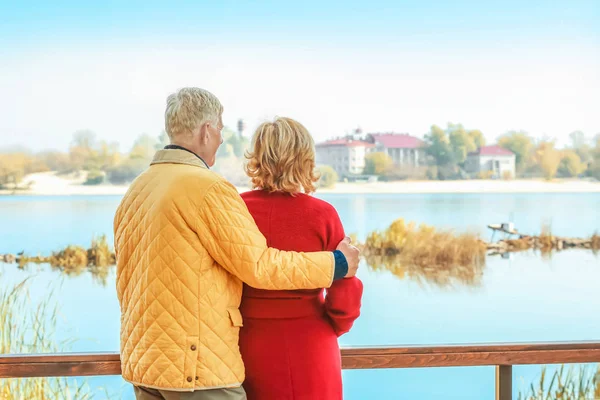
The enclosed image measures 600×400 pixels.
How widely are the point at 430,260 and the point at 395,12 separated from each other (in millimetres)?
1921

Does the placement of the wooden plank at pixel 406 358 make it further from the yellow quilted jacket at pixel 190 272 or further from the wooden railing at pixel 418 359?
the yellow quilted jacket at pixel 190 272

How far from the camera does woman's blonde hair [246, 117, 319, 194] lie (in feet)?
4.89

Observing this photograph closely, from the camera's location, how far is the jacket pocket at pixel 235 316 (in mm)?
1374

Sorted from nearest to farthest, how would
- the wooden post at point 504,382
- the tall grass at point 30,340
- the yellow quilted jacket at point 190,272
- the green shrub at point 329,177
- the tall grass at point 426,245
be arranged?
1. the yellow quilted jacket at point 190,272
2. the wooden post at point 504,382
3. the tall grass at point 30,340
4. the green shrub at point 329,177
5. the tall grass at point 426,245

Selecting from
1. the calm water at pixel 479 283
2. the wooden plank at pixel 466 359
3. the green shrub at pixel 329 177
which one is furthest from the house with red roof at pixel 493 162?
the wooden plank at pixel 466 359

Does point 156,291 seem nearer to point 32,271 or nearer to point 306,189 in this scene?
point 306,189

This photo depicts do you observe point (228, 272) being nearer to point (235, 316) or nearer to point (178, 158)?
point (235, 316)

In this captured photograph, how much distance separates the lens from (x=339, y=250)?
146 cm

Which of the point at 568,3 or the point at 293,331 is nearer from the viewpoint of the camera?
the point at 293,331

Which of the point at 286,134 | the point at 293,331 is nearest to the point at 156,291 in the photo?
the point at 293,331

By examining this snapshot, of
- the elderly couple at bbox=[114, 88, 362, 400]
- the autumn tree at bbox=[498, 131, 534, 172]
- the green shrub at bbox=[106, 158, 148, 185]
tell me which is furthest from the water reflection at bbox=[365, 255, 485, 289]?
the elderly couple at bbox=[114, 88, 362, 400]

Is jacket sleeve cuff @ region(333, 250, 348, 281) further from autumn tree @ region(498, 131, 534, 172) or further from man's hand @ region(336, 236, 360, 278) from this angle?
autumn tree @ region(498, 131, 534, 172)

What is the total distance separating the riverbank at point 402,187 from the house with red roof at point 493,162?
0.31ft

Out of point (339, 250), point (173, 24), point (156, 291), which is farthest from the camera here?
point (173, 24)
